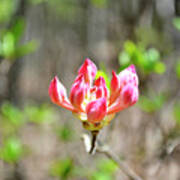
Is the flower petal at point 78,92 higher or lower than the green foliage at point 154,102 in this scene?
higher

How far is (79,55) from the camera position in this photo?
4.00 m

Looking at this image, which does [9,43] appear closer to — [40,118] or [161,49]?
[40,118]

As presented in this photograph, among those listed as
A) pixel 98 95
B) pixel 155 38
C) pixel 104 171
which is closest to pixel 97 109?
pixel 98 95

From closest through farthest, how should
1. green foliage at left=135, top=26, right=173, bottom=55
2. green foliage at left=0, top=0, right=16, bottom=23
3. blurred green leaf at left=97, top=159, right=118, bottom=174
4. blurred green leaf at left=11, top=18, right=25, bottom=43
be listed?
1. blurred green leaf at left=11, top=18, right=25, bottom=43
2. blurred green leaf at left=97, top=159, right=118, bottom=174
3. green foliage at left=135, top=26, right=173, bottom=55
4. green foliage at left=0, top=0, right=16, bottom=23

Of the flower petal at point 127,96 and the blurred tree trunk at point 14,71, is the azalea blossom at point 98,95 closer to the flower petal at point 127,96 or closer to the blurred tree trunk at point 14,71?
the flower petal at point 127,96

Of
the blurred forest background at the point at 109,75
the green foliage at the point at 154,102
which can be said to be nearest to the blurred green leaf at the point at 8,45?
the blurred forest background at the point at 109,75

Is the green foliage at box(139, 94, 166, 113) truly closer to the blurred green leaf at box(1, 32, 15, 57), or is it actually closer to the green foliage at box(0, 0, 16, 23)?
the blurred green leaf at box(1, 32, 15, 57)

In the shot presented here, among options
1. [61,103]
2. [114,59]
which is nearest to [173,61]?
[61,103]

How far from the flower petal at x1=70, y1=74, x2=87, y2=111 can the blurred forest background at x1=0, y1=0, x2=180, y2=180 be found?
93mm

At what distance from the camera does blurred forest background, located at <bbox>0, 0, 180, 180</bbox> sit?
121cm

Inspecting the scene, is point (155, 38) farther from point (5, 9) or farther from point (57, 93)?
point (57, 93)

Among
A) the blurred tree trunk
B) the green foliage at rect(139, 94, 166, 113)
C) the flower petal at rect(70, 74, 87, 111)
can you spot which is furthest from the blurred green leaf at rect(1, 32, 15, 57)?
the flower petal at rect(70, 74, 87, 111)

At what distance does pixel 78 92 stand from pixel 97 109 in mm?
54

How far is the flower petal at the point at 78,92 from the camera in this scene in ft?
1.80
